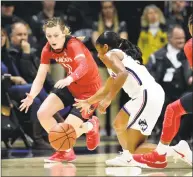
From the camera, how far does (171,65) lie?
20.1ft

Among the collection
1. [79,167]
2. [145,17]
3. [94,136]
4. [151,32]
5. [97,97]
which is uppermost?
[145,17]

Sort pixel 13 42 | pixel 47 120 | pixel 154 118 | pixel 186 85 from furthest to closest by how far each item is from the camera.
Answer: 1. pixel 186 85
2. pixel 13 42
3. pixel 47 120
4. pixel 154 118

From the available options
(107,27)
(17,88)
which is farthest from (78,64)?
(17,88)

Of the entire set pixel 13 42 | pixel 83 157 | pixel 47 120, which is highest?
pixel 13 42

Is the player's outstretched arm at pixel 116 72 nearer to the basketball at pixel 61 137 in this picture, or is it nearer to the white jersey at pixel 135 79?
the white jersey at pixel 135 79

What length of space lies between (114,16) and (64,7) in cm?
68

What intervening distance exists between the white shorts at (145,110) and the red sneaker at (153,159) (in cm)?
20

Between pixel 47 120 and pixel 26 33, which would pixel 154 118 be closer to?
pixel 47 120

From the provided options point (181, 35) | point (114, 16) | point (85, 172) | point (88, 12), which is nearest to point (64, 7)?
point (88, 12)

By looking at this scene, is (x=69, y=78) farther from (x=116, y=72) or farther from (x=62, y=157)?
(x=62, y=157)

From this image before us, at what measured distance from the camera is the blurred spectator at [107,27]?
573 centimetres

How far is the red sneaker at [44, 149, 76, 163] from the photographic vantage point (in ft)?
18.8

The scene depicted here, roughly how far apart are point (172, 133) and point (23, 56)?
1.38 m

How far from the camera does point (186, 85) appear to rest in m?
6.42
